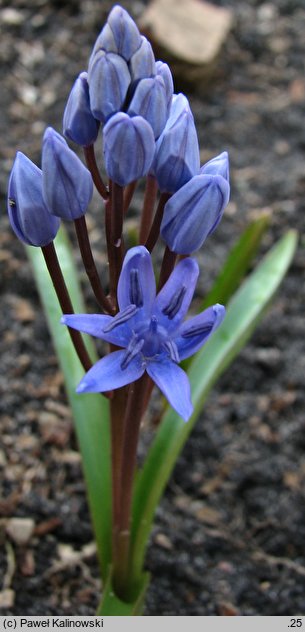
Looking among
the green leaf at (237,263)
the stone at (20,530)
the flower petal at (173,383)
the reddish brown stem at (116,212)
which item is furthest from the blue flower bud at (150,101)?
the stone at (20,530)

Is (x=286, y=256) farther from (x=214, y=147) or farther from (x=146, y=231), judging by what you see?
(x=214, y=147)

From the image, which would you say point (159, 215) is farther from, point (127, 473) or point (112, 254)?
point (127, 473)

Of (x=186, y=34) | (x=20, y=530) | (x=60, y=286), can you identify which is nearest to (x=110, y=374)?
(x=60, y=286)

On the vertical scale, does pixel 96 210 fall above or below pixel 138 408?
below

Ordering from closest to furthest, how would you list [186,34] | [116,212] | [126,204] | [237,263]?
[116,212], [126,204], [237,263], [186,34]

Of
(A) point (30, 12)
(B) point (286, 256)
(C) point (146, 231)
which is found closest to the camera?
(C) point (146, 231)

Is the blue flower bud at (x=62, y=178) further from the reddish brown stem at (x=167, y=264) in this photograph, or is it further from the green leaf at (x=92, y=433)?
the green leaf at (x=92, y=433)

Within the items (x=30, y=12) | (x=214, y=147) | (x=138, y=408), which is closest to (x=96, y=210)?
(x=214, y=147)

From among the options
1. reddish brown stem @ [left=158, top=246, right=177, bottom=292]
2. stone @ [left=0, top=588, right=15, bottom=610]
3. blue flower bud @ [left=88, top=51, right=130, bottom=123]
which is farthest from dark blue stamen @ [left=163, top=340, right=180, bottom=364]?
stone @ [left=0, top=588, right=15, bottom=610]
